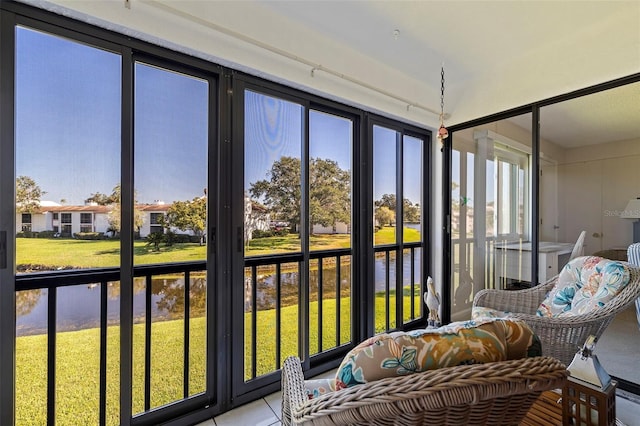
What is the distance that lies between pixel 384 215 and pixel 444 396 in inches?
92.5

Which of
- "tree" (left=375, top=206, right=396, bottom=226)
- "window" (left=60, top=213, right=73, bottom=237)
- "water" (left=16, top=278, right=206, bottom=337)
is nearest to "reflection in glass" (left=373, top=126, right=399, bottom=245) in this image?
"tree" (left=375, top=206, right=396, bottom=226)

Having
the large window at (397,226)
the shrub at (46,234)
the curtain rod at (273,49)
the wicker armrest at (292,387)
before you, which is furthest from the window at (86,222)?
the large window at (397,226)

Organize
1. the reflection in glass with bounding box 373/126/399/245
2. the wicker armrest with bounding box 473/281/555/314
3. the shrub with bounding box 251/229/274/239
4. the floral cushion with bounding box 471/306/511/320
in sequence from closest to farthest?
the floral cushion with bounding box 471/306/511/320 < the shrub with bounding box 251/229/274/239 < the wicker armrest with bounding box 473/281/555/314 < the reflection in glass with bounding box 373/126/399/245

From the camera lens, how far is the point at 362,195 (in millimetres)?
2734

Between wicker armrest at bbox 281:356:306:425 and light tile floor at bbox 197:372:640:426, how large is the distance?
829 millimetres

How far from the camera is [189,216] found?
192cm

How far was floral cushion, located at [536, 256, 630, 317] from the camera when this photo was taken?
70.7 inches

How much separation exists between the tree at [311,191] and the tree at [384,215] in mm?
400

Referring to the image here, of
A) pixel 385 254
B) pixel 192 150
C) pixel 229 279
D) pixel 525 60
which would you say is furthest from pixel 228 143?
pixel 525 60

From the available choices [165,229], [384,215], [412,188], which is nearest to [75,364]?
[165,229]

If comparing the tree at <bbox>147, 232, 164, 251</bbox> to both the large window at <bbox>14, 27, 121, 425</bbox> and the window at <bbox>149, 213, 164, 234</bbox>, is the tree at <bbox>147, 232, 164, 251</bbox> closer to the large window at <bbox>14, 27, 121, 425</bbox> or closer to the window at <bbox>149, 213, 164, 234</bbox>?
the window at <bbox>149, 213, 164, 234</bbox>

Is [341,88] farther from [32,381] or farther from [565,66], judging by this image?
[32,381]

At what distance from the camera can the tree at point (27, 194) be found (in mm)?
1438

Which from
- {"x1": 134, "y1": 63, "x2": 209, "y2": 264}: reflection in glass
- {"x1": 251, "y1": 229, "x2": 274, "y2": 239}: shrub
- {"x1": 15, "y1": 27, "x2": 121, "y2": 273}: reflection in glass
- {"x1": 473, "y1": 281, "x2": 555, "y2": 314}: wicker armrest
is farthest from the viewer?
{"x1": 473, "y1": 281, "x2": 555, "y2": 314}: wicker armrest
